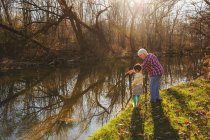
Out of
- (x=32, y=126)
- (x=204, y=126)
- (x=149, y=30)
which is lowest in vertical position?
(x=32, y=126)

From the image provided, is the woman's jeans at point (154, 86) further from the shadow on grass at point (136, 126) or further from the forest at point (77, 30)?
the forest at point (77, 30)

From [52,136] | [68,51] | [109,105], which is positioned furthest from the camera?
[68,51]

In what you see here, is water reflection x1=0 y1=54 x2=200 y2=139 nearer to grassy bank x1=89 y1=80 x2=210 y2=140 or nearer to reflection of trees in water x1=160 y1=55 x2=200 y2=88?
reflection of trees in water x1=160 y1=55 x2=200 y2=88

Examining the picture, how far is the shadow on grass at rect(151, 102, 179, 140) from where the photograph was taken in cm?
761

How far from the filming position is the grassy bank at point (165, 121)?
7820mm

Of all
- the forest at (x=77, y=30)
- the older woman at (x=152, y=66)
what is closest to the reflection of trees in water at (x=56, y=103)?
the older woman at (x=152, y=66)

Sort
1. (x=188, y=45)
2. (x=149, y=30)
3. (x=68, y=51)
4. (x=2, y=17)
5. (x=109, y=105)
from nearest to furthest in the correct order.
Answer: (x=109, y=105), (x=2, y=17), (x=68, y=51), (x=149, y=30), (x=188, y=45)

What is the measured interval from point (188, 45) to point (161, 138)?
52825 millimetres

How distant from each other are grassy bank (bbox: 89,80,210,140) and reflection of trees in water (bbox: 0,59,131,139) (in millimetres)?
1797

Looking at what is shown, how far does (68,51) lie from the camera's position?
3791 centimetres

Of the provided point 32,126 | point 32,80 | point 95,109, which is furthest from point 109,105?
point 32,80

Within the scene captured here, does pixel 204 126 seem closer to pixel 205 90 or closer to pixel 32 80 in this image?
pixel 205 90

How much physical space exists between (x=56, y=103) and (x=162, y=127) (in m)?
7.71

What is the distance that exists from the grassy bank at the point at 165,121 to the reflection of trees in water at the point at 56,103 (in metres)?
1.80
